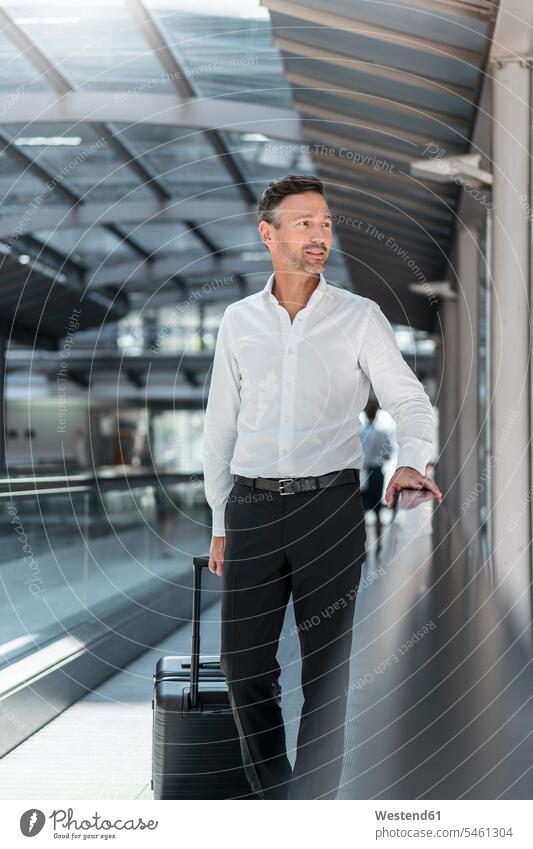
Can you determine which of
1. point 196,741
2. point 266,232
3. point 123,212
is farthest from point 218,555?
point 123,212

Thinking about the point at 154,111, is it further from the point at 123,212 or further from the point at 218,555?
the point at 218,555

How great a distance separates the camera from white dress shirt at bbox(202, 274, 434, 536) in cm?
276

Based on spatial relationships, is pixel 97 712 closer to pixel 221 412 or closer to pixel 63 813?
pixel 63 813

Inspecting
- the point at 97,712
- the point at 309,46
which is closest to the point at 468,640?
the point at 97,712

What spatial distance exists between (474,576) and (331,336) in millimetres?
5548

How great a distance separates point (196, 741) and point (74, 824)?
381 mm

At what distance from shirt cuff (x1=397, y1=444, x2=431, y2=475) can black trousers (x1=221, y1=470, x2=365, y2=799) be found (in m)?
0.31

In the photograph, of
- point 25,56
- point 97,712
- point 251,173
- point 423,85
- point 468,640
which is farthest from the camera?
point 251,173

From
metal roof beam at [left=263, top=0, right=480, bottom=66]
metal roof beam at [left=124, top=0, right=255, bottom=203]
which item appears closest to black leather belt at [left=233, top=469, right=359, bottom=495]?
metal roof beam at [left=263, top=0, right=480, bottom=66]

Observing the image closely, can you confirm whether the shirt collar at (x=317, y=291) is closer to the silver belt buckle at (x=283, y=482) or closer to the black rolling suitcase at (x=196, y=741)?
the silver belt buckle at (x=283, y=482)

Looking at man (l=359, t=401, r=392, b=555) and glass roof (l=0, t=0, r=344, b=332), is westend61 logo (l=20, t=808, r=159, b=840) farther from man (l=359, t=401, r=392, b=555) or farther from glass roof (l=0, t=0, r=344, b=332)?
man (l=359, t=401, r=392, b=555)

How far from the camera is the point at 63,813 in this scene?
2801mm

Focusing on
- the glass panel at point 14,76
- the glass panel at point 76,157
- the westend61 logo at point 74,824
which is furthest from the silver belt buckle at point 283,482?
the glass panel at point 76,157

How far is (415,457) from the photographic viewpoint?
2445 mm
